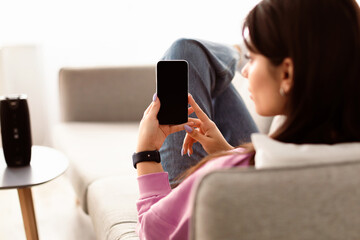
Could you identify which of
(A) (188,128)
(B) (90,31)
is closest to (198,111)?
(A) (188,128)

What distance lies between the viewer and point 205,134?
A: 1118mm

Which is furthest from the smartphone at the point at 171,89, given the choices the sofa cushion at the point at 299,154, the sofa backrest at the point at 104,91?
the sofa backrest at the point at 104,91

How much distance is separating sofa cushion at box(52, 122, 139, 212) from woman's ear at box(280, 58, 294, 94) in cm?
98

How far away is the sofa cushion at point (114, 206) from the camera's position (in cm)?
118

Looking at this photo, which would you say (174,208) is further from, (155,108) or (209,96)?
(209,96)

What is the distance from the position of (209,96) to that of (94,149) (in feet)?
2.29

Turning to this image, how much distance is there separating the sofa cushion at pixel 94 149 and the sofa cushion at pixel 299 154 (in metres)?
1.05

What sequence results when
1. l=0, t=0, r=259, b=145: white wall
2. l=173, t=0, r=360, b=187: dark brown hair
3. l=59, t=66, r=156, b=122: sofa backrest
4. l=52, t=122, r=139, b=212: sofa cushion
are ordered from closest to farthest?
l=173, t=0, r=360, b=187: dark brown hair, l=52, t=122, r=139, b=212: sofa cushion, l=59, t=66, r=156, b=122: sofa backrest, l=0, t=0, r=259, b=145: white wall

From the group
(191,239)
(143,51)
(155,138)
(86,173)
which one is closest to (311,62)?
(191,239)

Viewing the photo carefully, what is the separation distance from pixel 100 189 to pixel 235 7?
5.67 ft

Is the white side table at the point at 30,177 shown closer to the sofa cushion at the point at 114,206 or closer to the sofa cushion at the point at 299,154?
the sofa cushion at the point at 114,206

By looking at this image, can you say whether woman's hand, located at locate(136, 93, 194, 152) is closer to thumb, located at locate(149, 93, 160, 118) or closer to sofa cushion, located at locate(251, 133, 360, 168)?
thumb, located at locate(149, 93, 160, 118)

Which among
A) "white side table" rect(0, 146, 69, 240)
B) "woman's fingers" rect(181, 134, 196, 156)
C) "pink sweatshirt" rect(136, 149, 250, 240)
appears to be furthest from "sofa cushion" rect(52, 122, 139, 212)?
"pink sweatshirt" rect(136, 149, 250, 240)

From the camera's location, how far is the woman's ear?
684 mm
